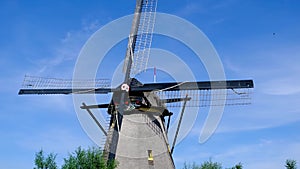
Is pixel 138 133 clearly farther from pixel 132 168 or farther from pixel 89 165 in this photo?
pixel 89 165

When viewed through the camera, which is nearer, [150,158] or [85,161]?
[85,161]

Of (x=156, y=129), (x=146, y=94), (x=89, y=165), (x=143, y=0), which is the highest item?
(x=143, y=0)

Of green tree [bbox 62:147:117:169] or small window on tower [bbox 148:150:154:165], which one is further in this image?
small window on tower [bbox 148:150:154:165]

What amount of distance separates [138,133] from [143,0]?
9410 mm

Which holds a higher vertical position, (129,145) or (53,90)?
(53,90)

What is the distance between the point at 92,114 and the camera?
25.2 m

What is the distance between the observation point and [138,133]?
78.1 feet

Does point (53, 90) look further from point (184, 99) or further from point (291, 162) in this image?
point (291, 162)

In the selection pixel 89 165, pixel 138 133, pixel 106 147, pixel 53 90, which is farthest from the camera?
pixel 53 90

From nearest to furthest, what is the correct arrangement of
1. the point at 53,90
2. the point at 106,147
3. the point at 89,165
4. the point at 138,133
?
the point at 89,165 → the point at 106,147 → the point at 138,133 → the point at 53,90

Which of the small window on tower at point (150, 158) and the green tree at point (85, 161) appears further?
the small window on tower at point (150, 158)

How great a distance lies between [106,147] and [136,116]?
9.65 ft

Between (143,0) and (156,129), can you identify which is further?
(143,0)

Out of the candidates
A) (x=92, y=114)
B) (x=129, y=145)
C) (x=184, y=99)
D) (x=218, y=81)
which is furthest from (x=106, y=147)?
(x=218, y=81)
